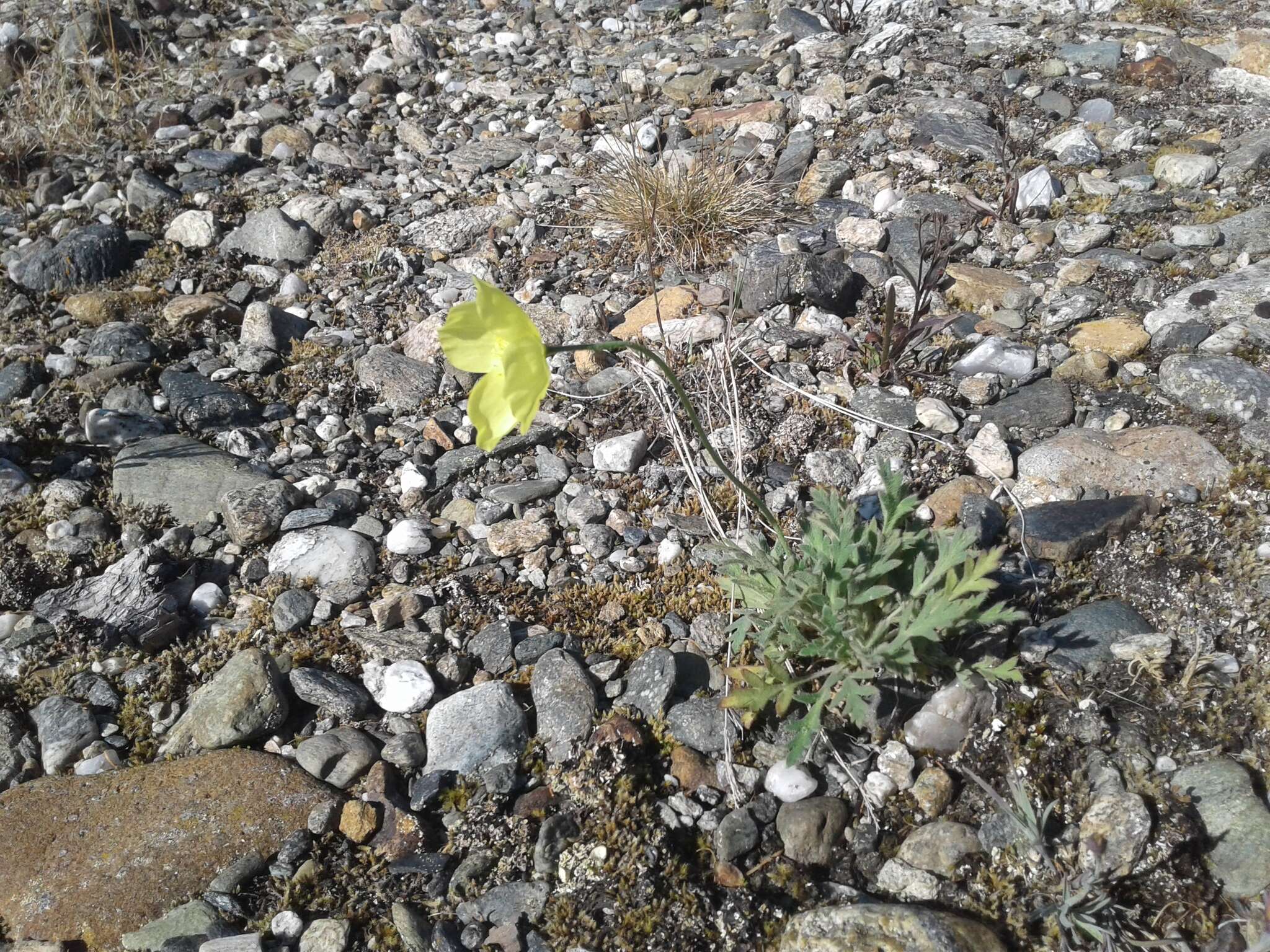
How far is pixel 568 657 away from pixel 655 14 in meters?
6.51

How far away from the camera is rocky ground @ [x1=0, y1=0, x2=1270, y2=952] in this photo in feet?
8.55

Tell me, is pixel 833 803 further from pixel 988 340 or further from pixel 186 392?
pixel 186 392

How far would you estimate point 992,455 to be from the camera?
Answer: 3621mm

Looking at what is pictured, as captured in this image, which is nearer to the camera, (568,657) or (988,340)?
(568,657)

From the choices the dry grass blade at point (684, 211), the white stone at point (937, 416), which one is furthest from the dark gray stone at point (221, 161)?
the white stone at point (937, 416)

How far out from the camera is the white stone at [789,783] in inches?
108

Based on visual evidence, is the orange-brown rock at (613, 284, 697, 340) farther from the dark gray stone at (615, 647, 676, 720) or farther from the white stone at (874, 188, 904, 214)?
the dark gray stone at (615, 647, 676, 720)

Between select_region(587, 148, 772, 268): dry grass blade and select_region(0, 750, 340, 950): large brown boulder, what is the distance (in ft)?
10.5

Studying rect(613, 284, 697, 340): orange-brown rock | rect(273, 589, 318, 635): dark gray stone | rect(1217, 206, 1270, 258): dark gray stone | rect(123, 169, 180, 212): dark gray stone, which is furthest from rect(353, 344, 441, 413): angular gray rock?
rect(1217, 206, 1270, 258): dark gray stone

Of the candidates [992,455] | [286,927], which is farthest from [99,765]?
[992,455]

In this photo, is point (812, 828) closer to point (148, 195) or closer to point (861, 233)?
point (861, 233)

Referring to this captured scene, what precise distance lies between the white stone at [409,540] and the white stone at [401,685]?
60 centimetres

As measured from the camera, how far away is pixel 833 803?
2.71 m

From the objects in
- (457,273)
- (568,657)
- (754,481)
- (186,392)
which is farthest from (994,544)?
(186,392)
